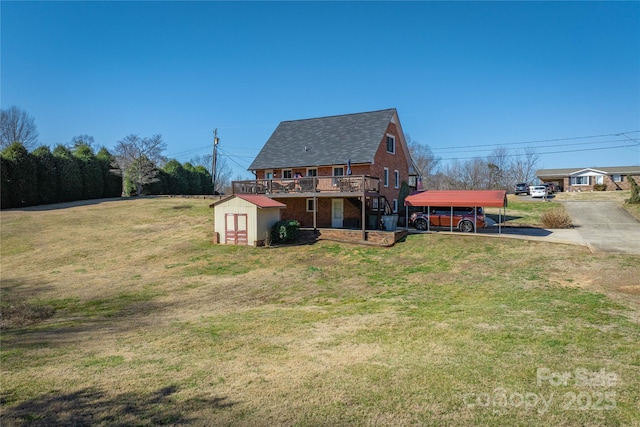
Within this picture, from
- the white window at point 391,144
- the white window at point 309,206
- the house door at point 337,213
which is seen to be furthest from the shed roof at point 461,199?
the white window at point 309,206

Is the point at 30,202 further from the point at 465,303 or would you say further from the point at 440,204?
the point at 465,303

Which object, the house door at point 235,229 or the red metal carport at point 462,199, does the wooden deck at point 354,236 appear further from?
the house door at point 235,229

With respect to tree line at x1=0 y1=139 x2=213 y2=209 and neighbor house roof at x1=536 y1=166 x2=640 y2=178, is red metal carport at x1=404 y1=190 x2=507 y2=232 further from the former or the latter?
neighbor house roof at x1=536 y1=166 x2=640 y2=178

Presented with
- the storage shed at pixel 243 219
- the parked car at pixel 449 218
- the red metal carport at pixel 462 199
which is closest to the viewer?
the red metal carport at pixel 462 199

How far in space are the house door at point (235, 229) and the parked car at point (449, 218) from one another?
11652mm

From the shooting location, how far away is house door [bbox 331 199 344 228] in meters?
27.3

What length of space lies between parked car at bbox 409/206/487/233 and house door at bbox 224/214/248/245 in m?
11.7

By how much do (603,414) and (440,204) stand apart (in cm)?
1957

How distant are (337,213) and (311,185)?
3218mm

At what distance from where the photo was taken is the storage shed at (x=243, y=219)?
907 inches

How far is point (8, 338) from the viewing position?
9.08m

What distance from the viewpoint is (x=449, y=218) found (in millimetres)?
24750

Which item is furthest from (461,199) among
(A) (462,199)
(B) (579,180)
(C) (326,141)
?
(B) (579,180)

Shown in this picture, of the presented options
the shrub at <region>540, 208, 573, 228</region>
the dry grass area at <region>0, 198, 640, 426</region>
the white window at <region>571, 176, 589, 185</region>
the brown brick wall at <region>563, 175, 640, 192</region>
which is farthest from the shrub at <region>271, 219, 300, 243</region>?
the white window at <region>571, 176, 589, 185</region>
